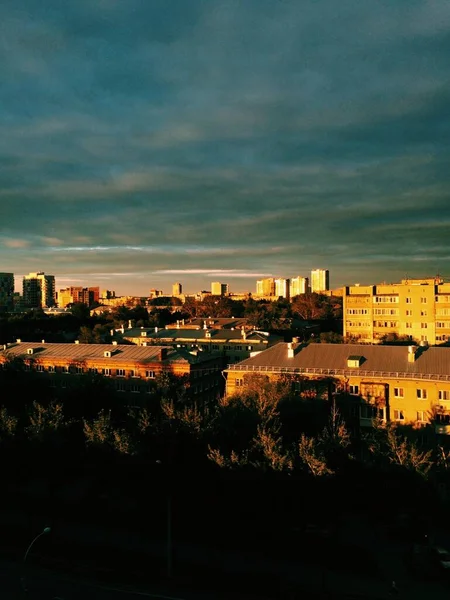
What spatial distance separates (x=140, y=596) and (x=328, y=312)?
394ft

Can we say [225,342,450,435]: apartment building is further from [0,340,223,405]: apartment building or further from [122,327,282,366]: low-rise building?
[122,327,282,366]: low-rise building

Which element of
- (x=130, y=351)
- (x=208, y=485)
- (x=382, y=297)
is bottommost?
(x=208, y=485)

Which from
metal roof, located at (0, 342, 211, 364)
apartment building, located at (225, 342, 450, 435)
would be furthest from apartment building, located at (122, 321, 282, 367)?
apartment building, located at (225, 342, 450, 435)

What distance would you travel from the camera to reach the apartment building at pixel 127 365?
51.9 metres

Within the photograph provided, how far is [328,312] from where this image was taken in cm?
13875

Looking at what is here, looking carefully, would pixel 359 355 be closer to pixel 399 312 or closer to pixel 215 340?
pixel 215 340

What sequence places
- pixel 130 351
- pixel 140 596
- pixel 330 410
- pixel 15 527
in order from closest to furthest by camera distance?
1. pixel 140 596
2. pixel 15 527
3. pixel 330 410
4. pixel 130 351

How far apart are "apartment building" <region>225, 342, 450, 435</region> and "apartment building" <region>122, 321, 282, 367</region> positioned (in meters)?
24.0

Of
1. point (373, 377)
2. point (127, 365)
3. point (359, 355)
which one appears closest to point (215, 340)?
point (127, 365)

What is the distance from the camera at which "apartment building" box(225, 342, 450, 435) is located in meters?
39.4

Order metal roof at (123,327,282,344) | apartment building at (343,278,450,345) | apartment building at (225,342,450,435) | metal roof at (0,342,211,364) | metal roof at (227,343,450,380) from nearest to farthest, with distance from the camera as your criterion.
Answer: apartment building at (225,342,450,435) < metal roof at (227,343,450,380) < metal roof at (0,342,211,364) < metal roof at (123,327,282,344) < apartment building at (343,278,450,345)

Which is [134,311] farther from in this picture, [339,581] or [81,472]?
[339,581]

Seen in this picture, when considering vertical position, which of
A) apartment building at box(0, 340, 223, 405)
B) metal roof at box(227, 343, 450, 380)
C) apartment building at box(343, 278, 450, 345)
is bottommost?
apartment building at box(0, 340, 223, 405)

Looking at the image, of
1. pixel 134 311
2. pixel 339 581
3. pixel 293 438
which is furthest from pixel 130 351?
pixel 134 311
